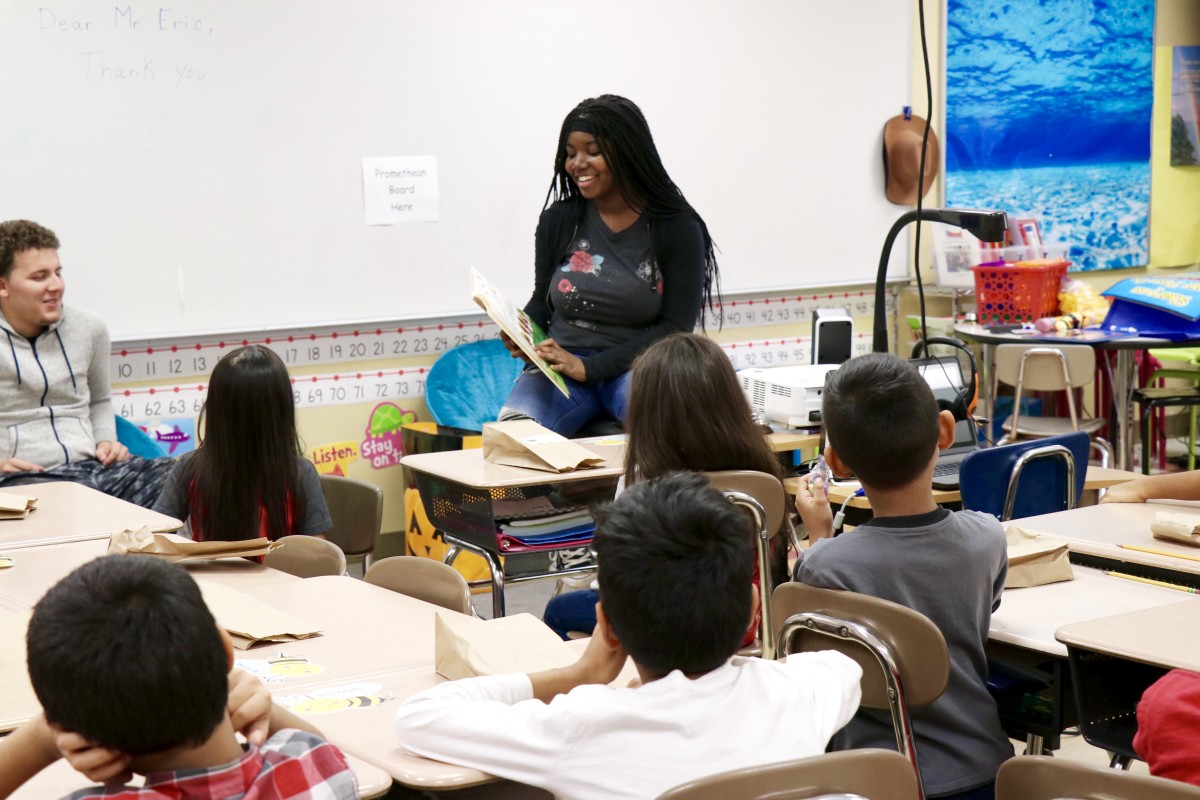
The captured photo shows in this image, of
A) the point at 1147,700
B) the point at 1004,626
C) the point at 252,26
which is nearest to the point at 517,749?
the point at 1147,700

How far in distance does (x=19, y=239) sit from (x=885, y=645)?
304 cm

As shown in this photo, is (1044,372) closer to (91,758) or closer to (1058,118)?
(1058,118)

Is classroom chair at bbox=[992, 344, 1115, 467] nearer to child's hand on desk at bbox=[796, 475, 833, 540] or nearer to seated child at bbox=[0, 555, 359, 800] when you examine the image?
child's hand on desk at bbox=[796, 475, 833, 540]

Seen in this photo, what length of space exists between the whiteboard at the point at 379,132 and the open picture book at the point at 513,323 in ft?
4.37

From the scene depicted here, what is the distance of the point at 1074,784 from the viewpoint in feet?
4.16

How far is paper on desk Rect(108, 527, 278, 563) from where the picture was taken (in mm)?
2391

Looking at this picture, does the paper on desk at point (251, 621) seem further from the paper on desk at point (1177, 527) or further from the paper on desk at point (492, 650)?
the paper on desk at point (1177, 527)

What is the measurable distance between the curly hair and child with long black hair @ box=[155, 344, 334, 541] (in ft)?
4.52

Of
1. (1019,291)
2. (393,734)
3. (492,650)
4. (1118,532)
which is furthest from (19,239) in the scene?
(1019,291)

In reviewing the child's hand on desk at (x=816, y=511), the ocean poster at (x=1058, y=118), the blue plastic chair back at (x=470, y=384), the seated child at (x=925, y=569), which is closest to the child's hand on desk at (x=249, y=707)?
the seated child at (x=925, y=569)

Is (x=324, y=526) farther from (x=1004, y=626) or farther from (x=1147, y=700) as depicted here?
(x=1147, y=700)

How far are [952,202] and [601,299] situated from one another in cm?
323

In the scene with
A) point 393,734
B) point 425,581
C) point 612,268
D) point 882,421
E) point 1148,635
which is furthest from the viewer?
point 612,268

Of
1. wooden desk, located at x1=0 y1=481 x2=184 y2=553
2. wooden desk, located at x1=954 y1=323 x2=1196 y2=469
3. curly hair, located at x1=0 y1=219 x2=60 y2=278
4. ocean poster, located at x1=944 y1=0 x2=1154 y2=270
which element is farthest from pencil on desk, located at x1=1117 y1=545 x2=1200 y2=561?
ocean poster, located at x1=944 y1=0 x2=1154 y2=270
